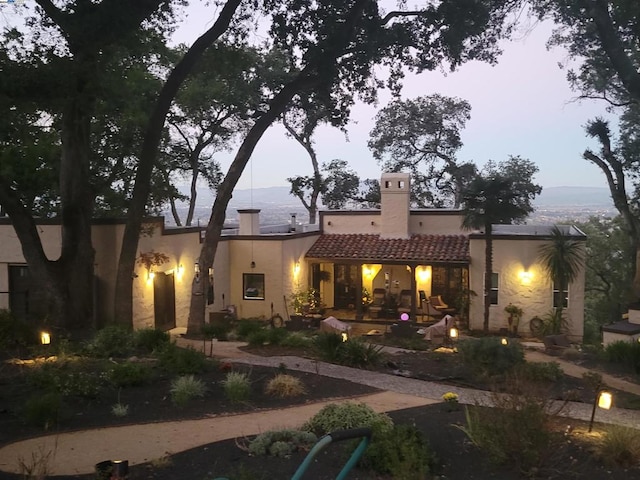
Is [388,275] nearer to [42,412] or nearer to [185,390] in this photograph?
[185,390]

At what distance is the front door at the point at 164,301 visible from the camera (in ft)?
53.9

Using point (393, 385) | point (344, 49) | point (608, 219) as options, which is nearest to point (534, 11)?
point (344, 49)

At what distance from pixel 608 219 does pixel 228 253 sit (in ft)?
71.7

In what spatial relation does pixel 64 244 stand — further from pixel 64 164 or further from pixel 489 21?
pixel 489 21

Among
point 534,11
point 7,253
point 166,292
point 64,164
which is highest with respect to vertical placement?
point 534,11

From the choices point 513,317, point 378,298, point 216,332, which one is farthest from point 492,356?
point 378,298

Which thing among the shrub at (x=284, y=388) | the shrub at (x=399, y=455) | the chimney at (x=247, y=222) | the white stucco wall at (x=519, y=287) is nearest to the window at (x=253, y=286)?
the chimney at (x=247, y=222)

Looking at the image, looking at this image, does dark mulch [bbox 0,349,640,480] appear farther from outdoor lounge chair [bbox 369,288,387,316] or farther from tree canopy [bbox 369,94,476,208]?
tree canopy [bbox 369,94,476,208]

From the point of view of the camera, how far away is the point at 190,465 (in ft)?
19.3

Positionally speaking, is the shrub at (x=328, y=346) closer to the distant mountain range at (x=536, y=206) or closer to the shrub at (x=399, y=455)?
the shrub at (x=399, y=455)

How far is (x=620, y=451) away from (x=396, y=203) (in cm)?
1663

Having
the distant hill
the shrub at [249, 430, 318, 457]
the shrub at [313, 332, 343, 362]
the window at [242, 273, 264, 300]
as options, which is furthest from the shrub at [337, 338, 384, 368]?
the distant hill

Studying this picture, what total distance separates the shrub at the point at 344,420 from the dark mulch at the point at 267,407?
43 cm

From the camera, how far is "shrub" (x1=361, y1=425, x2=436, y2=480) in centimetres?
545
